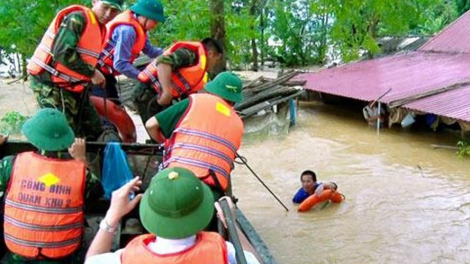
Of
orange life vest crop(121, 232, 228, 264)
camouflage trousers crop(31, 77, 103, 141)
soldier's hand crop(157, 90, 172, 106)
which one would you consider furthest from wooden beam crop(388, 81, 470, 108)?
orange life vest crop(121, 232, 228, 264)

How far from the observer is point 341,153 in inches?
426

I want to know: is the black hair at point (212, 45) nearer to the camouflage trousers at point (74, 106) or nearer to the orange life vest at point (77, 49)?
the orange life vest at point (77, 49)

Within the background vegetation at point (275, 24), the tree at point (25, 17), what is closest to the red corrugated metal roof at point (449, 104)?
the background vegetation at point (275, 24)

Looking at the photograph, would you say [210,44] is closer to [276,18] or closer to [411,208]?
[411,208]

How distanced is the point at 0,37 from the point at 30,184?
11.0 meters

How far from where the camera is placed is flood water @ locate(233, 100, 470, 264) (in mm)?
6594

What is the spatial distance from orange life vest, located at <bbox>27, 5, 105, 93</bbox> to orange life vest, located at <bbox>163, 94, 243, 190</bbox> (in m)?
0.99

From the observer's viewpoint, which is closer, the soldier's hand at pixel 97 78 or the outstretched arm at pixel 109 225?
the outstretched arm at pixel 109 225

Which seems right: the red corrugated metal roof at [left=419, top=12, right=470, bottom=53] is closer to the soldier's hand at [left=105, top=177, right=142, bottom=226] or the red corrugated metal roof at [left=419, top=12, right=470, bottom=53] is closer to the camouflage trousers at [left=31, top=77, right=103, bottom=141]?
the camouflage trousers at [left=31, top=77, right=103, bottom=141]

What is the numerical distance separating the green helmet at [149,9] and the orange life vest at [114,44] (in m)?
0.09

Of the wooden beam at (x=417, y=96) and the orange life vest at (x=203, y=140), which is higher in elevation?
the orange life vest at (x=203, y=140)

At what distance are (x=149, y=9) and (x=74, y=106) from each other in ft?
3.28

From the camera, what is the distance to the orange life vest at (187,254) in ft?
6.63

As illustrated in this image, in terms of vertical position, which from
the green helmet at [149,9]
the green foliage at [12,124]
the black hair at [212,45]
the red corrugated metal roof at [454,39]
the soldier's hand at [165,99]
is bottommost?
the green foliage at [12,124]
